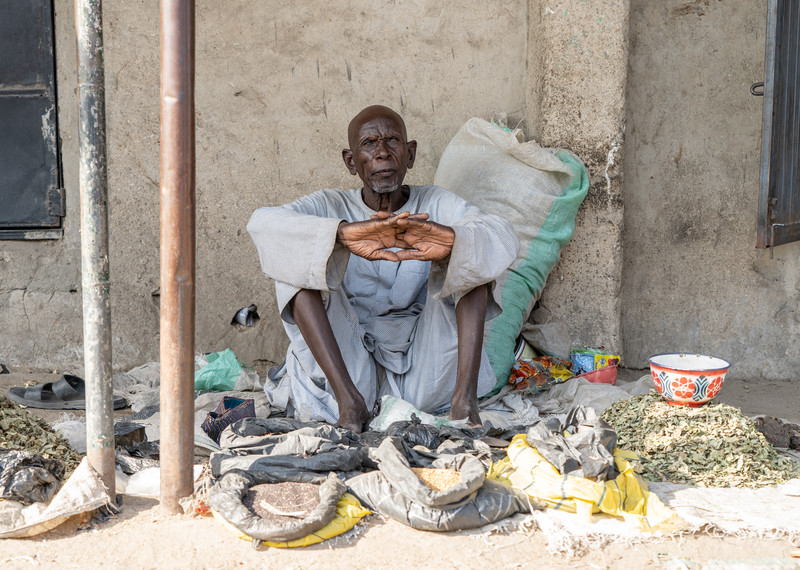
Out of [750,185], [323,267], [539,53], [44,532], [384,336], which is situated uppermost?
[539,53]

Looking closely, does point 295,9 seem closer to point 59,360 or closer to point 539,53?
point 539,53

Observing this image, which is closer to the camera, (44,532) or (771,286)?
(44,532)

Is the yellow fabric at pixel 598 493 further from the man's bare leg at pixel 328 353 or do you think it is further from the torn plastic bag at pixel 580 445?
the man's bare leg at pixel 328 353

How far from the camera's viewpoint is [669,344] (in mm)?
4242

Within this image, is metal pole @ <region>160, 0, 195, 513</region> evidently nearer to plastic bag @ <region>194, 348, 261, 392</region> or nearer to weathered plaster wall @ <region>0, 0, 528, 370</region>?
plastic bag @ <region>194, 348, 261, 392</region>

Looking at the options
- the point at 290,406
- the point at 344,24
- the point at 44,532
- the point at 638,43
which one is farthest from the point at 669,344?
the point at 44,532

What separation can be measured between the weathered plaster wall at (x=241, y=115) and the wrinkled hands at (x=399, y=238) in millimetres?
1323

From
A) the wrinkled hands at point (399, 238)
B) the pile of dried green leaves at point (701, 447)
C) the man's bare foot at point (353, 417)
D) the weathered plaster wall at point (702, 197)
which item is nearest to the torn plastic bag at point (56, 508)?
the man's bare foot at point (353, 417)

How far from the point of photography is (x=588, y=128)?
393cm

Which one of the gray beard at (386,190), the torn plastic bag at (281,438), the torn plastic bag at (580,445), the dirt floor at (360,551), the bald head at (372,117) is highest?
the bald head at (372,117)

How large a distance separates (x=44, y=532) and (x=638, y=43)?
3496 millimetres

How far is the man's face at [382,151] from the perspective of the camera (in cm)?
329

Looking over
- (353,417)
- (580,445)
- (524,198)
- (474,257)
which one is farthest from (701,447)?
(524,198)

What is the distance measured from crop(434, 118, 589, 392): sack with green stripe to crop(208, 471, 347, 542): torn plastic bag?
5.59ft
